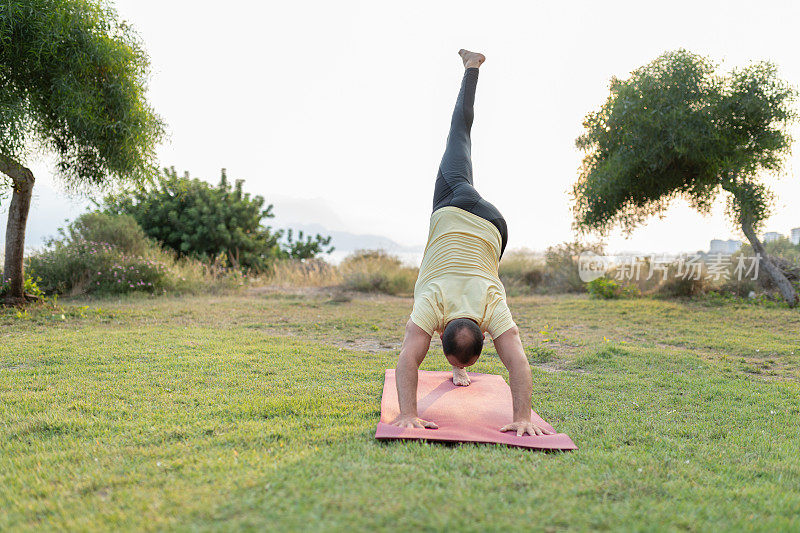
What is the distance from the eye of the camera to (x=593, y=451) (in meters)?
3.34

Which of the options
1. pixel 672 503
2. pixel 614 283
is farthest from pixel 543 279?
pixel 672 503

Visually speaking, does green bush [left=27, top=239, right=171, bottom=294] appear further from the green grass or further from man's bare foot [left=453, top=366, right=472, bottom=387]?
man's bare foot [left=453, top=366, right=472, bottom=387]

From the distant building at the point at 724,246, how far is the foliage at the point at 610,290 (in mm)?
2516

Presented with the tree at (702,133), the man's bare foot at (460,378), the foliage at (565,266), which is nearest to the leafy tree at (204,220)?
the foliage at (565,266)

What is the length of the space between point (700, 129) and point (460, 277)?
30.3 feet

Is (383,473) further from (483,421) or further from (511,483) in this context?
(483,421)

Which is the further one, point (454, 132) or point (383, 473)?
point (454, 132)

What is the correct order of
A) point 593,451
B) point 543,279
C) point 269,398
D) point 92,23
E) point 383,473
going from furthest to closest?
1. point 543,279
2. point 92,23
3. point 269,398
4. point 593,451
5. point 383,473

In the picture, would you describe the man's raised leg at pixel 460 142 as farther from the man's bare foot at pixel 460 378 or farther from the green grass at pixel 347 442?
the green grass at pixel 347 442

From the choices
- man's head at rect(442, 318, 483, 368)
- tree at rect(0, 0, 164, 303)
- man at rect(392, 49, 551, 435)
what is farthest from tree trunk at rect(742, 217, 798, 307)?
tree at rect(0, 0, 164, 303)

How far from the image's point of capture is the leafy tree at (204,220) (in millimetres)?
17719

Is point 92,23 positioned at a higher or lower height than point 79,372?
higher

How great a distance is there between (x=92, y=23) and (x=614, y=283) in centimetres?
1245

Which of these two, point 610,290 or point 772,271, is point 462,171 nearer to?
point 610,290
